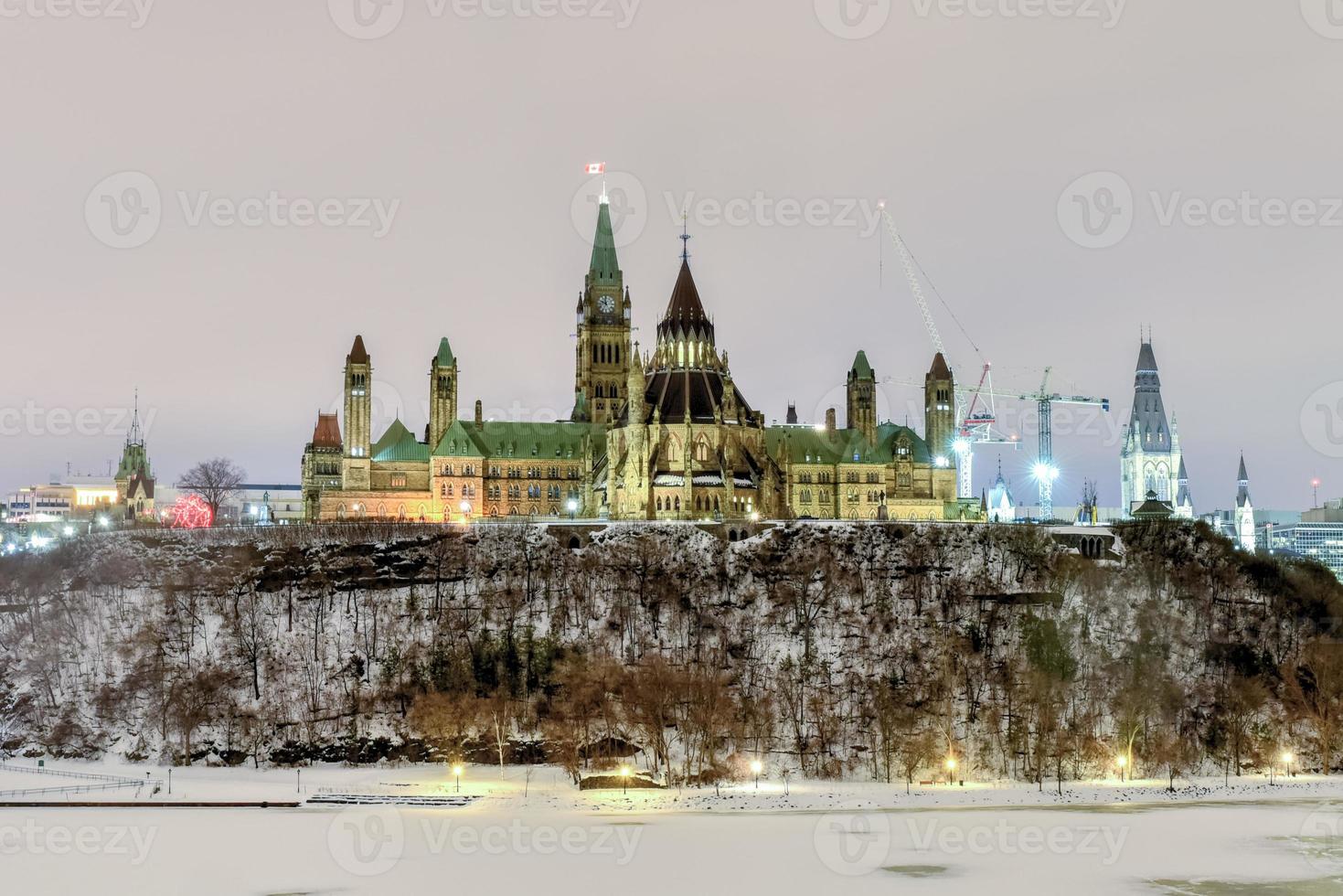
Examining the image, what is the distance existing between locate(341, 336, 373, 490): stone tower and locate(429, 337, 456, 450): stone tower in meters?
9.32

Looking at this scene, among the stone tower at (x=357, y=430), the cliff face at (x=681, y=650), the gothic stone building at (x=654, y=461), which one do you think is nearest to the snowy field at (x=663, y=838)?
the cliff face at (x=681, y=650)

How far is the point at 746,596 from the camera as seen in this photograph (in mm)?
142625

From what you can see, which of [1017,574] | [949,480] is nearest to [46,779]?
[1017,574]

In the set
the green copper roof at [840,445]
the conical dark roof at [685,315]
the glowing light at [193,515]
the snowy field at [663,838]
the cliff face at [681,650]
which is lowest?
the snowy field at [663,838]

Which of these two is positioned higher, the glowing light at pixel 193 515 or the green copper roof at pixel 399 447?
the green copper roof at pixel 399 447

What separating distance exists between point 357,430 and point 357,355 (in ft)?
36.0

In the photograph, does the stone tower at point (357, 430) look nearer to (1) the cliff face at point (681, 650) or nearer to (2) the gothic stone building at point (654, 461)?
(2) the gothic stone building at point (654, 461)

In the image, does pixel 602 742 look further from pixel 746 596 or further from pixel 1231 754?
pixel 1231 754

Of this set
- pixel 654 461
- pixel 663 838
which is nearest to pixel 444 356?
pixel 654 461

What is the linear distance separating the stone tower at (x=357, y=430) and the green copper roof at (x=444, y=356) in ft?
35.1

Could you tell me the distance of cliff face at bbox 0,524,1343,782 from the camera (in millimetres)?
120938

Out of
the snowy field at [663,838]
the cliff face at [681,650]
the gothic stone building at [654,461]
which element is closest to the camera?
the snowy field at [663,838]

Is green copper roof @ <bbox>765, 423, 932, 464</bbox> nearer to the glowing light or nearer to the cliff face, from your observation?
the cliff face

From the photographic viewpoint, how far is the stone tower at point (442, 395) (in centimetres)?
19575
